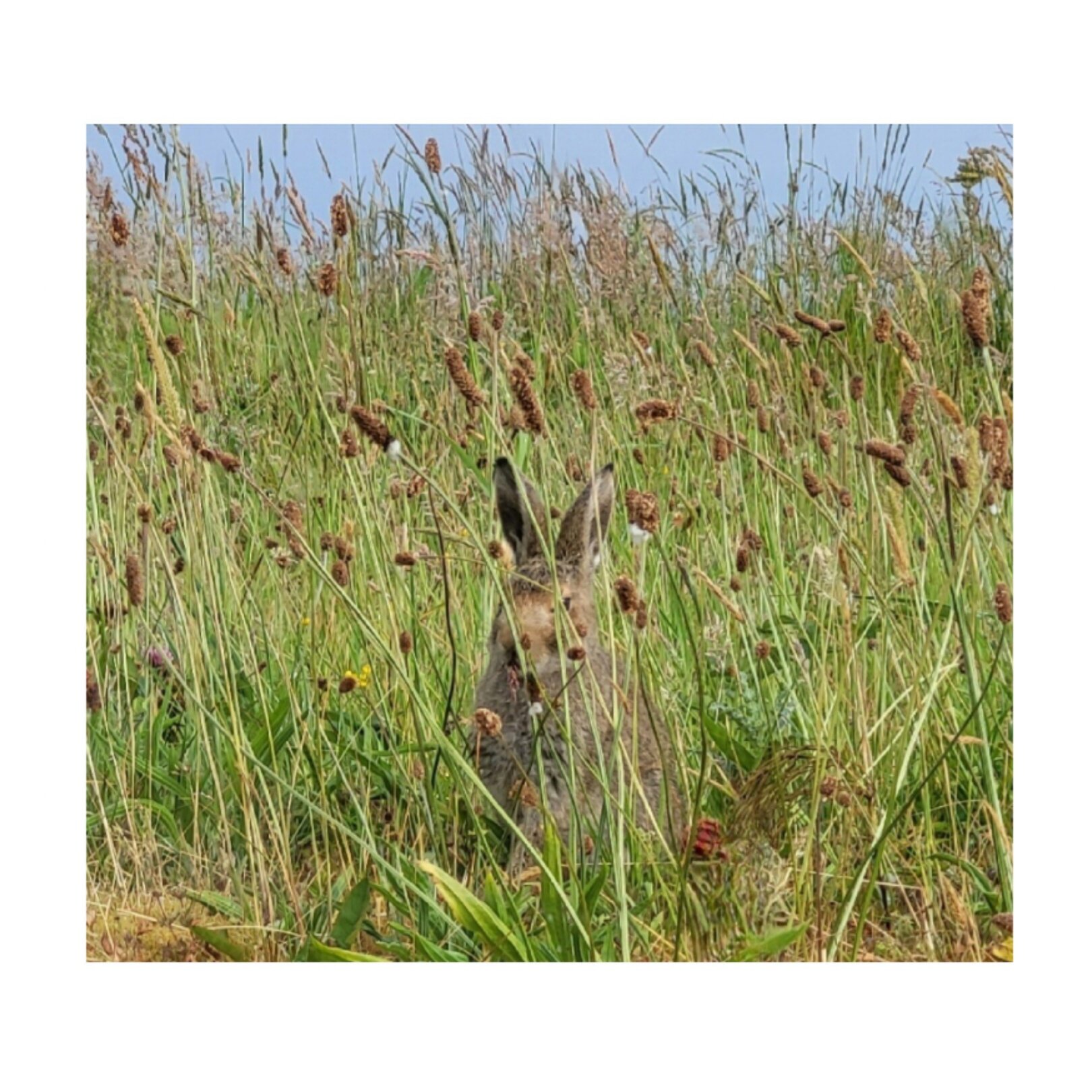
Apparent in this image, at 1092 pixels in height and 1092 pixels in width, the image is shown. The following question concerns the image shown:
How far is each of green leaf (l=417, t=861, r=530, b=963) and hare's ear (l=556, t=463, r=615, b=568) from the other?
0.84 m

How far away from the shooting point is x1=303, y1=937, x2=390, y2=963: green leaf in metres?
4.13

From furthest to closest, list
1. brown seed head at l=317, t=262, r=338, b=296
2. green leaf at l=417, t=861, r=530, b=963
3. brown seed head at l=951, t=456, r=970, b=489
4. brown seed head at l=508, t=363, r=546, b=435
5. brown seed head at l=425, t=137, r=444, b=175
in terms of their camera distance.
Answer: brown seed head at l=317, t=262, r=338, b=296, brown seed head at l=425, t=137, r=444, b=175, brown seed head at l=951, t=456, r=970, b=489, green leaf at l=417, t=861, r=530, b=963, brown seed head at l=508, t=363, r=546, b=435

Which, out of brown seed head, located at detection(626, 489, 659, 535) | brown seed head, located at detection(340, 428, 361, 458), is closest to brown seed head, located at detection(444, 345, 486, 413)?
brown seed head, located at detection(340, 428, 361, 458)

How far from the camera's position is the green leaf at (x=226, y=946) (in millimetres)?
4223

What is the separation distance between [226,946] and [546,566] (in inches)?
48.6

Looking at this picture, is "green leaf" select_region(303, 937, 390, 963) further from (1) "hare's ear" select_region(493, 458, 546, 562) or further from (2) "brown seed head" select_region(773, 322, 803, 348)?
(2) "brown seed head" select_region(773, 322, 803, 348)

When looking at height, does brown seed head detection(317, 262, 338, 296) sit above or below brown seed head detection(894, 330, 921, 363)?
above

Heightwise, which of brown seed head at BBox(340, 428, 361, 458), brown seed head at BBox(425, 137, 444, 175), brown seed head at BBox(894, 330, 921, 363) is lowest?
brown seed head at BBox(340, 428, 361, 458)

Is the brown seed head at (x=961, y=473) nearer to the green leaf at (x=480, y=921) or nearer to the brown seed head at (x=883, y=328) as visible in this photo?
the brown seed head at (x=883, y=328)

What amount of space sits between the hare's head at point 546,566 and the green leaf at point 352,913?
0.66m

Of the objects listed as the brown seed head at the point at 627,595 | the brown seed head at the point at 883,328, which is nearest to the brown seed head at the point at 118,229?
the brown seed head at the point at 627,595

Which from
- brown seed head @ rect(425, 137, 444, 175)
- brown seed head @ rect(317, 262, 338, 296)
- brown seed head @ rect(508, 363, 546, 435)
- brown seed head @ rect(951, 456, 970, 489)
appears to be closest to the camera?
brown seed head @ rect(508, 363, 546, 435)

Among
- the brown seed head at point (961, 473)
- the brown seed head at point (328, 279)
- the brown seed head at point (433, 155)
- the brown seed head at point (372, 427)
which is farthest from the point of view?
the brown seed head at point (328, 279)
